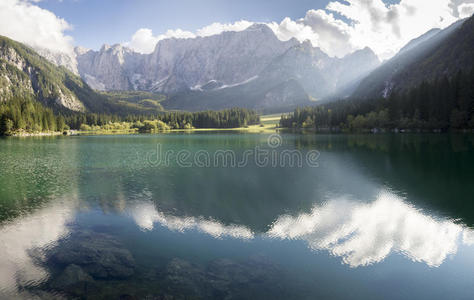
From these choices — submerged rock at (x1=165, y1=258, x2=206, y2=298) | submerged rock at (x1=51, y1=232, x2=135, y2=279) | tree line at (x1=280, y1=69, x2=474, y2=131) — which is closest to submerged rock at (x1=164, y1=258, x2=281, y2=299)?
submerged rock at (x1=165, y1=258, x2=206, y2=298)

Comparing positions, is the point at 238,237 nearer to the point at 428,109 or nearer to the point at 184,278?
the point at 184,278

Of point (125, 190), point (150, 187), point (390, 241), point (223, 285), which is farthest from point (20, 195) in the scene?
point (390, 241)

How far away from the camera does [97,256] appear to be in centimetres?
1631

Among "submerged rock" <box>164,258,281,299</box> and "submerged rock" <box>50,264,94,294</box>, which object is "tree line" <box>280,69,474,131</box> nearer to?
"submerged rock" <box>164,258,281,299</box>

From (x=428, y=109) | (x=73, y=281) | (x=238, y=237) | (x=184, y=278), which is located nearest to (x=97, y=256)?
(x=73, y=281)

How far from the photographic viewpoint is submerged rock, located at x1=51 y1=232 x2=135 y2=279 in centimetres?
1468

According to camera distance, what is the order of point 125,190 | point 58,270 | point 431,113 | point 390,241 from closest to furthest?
1. point 58,270
2. point 390,241
3. point 125,190
4. point 431,113

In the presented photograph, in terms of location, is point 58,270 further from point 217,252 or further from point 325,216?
point 325,216

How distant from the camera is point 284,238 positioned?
63.0 ft

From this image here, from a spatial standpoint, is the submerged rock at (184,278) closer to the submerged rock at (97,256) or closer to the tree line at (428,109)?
the submerged rock at (97,256)

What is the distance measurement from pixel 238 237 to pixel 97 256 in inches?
347

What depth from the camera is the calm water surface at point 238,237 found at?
1353 cm

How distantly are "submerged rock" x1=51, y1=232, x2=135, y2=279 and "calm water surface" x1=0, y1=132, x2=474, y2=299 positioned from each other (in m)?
0.07

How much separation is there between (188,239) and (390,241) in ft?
45.1
